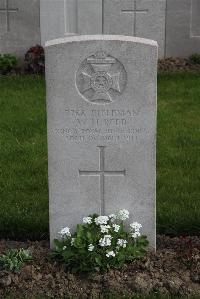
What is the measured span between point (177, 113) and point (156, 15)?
10.5ft

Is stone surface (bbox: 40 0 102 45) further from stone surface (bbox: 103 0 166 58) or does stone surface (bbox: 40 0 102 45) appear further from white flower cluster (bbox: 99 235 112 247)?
white flower cluster (bbox: 99 235 112 247)

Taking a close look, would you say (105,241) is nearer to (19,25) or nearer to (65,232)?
(65,232)

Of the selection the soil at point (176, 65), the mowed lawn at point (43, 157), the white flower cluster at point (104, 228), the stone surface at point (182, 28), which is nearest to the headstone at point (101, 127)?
the white flower cluster at point (104, 228)

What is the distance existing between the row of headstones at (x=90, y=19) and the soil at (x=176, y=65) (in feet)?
1.11

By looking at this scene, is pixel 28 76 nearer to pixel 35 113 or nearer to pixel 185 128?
pixel 35 113

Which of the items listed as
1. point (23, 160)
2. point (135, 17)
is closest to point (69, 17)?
point (135, 17)

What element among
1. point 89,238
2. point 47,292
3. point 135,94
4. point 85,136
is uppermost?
point 135,94

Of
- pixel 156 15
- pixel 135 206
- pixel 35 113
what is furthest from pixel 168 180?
pixel 156 15

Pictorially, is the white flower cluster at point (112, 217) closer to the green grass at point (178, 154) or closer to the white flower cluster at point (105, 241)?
the white flower cluster at point (105, 241)

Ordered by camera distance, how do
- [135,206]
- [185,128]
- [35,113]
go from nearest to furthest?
[135,206]
[185,128]
[35,113]

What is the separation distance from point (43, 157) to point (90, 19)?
4708 mm

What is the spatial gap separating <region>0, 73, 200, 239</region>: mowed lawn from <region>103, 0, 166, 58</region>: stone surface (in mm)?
1225

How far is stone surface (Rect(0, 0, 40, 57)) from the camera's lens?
37.3 feet

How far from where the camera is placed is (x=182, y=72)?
11.0 meters
